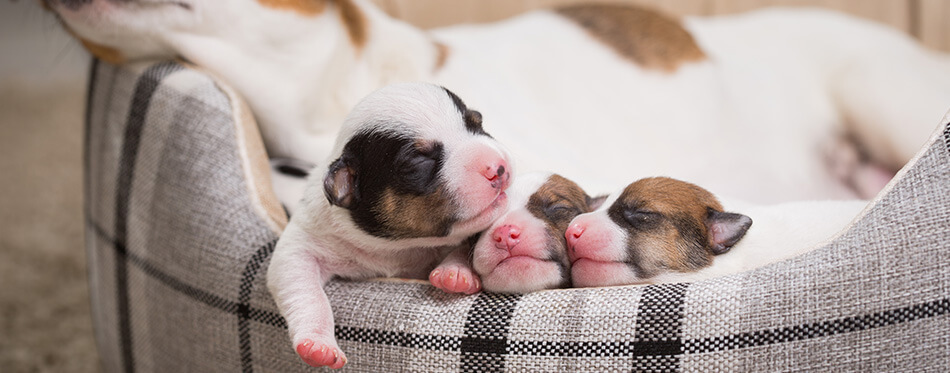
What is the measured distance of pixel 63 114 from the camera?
4.02 m

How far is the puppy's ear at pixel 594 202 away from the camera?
1193mm

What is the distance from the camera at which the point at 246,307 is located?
119 centimetres

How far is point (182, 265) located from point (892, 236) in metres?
1.04

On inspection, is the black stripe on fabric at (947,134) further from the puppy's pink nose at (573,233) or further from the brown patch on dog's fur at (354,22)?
the brown patch on dog's fur at (354,22)

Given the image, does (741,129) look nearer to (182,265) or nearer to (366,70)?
(366,70)

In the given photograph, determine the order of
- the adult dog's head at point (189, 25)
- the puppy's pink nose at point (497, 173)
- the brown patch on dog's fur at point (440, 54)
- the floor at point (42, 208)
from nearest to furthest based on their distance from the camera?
1. the puppy's pink nose at point (497, 173)
2. the adult dog's head at point (189, 25)
3. the brown patch on dog's fur at point (440, 54)
4. the floor at point (42, 208)

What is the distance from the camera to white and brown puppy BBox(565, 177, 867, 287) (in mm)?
1055

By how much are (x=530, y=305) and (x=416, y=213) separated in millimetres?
185

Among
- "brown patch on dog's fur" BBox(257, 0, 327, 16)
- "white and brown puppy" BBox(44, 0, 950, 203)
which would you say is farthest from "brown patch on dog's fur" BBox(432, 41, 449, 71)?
"brown patch on dog's fur" BBox(257, 0, 327, 16)

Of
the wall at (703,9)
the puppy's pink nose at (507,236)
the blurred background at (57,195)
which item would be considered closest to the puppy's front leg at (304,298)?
the puppy's pink nose at (507,236)

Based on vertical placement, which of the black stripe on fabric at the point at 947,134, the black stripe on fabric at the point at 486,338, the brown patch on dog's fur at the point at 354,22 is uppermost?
the black stripe on fabric at the point at 947,134

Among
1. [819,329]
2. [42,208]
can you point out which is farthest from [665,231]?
[42,208]

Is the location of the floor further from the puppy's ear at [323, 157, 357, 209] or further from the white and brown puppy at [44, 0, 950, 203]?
the puppy's ear at [323, 157, 357, 209]

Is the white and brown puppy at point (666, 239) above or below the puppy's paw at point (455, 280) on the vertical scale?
above
